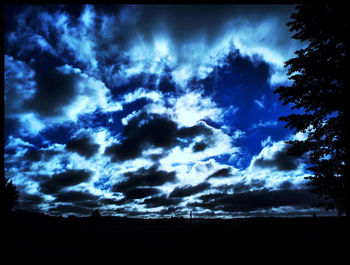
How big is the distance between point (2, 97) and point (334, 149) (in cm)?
1371

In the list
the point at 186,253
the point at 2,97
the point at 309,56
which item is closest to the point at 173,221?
the point at 186,253

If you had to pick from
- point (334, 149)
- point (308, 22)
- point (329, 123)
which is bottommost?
point (334, 149)

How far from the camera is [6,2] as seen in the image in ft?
8.32

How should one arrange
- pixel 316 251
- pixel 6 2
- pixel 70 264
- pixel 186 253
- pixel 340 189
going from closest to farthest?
pixel 6 2 < pixel 316 251 < pixel 70 264 < pixel 186 253 < pixel 340 189

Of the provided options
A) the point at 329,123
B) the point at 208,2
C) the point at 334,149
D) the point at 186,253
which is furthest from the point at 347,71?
the point at 186,253

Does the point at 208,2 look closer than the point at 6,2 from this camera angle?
No

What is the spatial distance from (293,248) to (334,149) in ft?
18.7

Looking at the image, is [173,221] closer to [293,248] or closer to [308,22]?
[293,248]

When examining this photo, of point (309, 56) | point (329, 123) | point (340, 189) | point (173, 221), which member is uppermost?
point (309, 56)

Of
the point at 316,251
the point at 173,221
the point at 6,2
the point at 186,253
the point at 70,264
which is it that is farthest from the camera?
the point at 173,221

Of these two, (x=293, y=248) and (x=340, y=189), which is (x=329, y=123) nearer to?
(x=340, y=189)

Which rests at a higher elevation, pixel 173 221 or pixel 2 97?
pixel 2 97

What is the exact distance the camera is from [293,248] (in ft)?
29.8

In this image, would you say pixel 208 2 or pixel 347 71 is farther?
pixel 347 71
